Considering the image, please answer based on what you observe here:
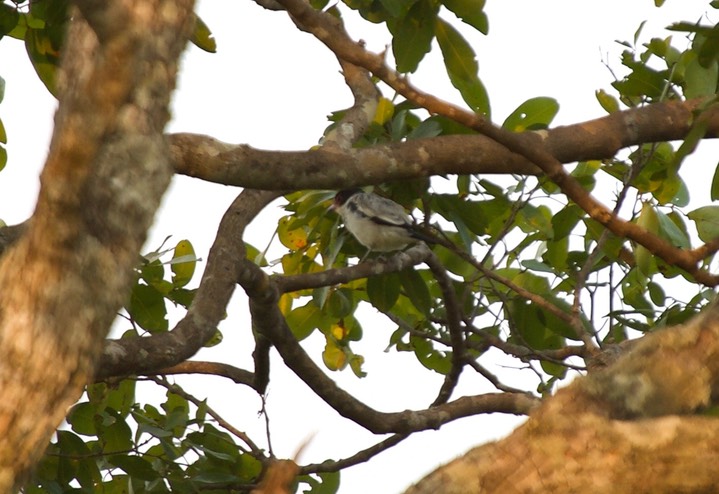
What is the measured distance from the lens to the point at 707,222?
334 cm

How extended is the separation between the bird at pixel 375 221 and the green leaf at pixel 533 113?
1.00 meters

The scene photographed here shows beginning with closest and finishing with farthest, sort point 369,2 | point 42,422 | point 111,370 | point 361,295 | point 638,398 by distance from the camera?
point 42,422 → point 638,398 → point 111,370 → point 369,2 → point 361,295

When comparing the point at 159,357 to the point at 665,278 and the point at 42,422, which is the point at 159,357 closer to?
the point at 42,422

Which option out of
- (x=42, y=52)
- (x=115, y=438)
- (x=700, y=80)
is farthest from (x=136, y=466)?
(x=700, y=80)

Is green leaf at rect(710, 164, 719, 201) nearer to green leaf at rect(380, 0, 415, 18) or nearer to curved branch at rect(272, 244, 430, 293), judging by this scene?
green leaf at rect(380, 0, 415, 18)

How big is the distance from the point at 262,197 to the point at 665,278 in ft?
4.86

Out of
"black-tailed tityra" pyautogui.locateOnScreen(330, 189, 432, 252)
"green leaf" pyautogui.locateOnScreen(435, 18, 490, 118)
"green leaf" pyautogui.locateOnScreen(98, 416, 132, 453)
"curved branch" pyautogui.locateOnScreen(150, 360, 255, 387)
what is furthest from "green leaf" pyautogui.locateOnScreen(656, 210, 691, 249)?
"green leaf" pyautogui.locateOnScreen(98, 416, 132, 453)

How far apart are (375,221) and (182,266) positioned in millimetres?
1585

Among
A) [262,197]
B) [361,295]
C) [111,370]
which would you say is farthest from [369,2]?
[361,295]

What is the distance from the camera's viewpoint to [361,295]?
439cm

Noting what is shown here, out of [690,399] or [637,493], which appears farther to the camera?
[690,399]

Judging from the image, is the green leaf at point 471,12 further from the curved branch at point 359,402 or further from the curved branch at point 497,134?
the curved branch at point 359,402

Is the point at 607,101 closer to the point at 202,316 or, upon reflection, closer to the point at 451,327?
the point at 451,327

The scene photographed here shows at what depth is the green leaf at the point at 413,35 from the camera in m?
2.78
